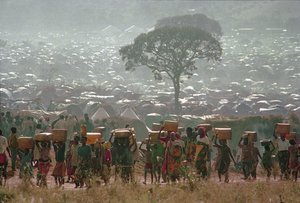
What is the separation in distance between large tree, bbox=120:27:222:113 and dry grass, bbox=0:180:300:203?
33.2m

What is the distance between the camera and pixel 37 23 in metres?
174

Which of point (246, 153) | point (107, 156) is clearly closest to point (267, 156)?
point (246, 153)

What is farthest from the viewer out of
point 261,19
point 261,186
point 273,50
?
point 261,19

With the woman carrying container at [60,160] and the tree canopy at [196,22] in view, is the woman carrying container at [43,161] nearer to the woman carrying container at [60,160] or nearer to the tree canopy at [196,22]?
the woman carrying container at [60,160]

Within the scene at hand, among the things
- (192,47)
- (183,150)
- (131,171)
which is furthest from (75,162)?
(192,47)

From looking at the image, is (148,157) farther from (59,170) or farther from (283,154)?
(283,154)

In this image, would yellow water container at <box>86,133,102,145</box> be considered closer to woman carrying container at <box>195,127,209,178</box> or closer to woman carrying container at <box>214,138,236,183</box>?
woman carrying container at <box>195,127,209,178</box>

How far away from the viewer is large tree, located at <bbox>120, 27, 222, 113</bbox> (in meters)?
44.8

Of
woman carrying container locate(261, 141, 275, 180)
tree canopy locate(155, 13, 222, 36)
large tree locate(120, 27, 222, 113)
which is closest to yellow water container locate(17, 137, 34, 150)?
woman carrying container locate(261, 141, 275, 180)

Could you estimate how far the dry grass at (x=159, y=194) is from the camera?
33.5 feet

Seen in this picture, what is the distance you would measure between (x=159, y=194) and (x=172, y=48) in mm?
35472

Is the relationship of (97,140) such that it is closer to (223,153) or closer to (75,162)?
(75,162)

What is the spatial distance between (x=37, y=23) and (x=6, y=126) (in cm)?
15744

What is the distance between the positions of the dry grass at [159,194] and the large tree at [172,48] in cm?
3319
